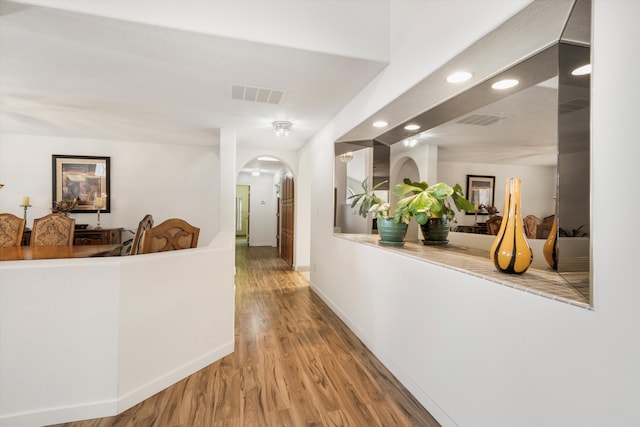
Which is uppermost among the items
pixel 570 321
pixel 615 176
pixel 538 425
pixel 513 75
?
pixel 513 75

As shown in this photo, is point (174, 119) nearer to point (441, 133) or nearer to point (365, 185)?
point (365, 185)

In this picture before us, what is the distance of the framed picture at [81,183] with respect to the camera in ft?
16.3

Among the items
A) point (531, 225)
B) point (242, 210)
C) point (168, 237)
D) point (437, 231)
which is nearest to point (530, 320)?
point (531, 225)

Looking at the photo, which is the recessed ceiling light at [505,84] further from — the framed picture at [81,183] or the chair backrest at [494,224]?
the framed picture at [81,183]

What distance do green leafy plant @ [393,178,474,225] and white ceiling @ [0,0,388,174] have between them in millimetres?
1010

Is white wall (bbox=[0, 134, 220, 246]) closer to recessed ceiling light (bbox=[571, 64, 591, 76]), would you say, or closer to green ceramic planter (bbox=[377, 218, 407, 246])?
green ceramic planter (bbox=[377, 218, 407, 246])

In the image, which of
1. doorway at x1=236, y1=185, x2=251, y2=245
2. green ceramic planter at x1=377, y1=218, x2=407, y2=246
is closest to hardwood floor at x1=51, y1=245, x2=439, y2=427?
green ceramic planter at x1=377, y1=218, x2=407, y2=246

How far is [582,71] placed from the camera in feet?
4.21

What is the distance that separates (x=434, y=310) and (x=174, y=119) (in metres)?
3.67

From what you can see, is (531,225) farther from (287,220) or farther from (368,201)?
(287,220)

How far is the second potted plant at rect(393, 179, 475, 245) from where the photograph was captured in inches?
87.6

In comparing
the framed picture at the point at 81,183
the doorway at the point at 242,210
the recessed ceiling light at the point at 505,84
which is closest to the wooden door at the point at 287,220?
the framed picture at the point at 81,183

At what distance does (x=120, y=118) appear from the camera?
12.7 ft

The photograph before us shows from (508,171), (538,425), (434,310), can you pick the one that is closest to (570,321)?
(538,425)
